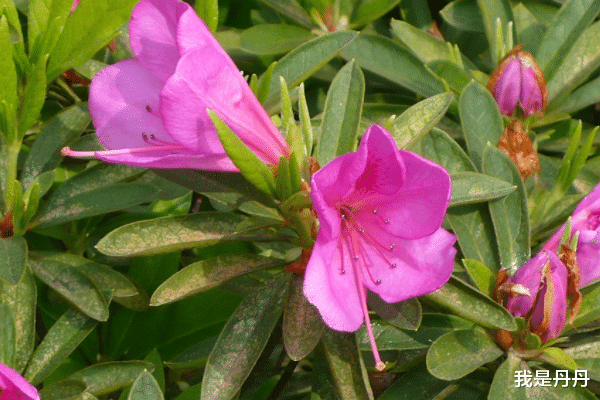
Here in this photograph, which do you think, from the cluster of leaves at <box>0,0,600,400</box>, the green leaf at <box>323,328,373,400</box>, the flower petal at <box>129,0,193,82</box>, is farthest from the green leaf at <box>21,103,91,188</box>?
the green leaf at <box>323,328,373,400</box>

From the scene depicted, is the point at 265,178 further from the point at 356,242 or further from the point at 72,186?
the point at 72,186

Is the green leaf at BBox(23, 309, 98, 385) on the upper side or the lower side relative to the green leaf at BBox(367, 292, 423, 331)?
lower

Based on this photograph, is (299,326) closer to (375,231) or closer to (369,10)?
(375,231)

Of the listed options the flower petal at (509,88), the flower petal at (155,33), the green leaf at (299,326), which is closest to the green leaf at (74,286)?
the green leaf at (299,326)

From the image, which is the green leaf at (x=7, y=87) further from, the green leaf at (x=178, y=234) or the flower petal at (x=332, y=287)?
the flower petal at (x=332, y=287)

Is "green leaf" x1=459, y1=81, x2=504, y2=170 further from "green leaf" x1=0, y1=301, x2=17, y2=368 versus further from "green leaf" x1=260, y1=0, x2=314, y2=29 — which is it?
"green leaf" x1=0, y1=301, x2=17, y2=368

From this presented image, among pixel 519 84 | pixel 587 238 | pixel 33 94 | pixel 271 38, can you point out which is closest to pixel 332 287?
pixel 587 238

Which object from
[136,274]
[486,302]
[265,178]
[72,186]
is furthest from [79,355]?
[486,302]
